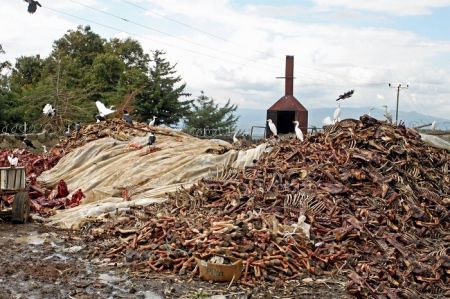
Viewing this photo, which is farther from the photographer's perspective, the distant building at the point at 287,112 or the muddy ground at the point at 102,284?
the distant building at the point at 287,112

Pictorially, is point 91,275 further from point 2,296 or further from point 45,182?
point 45,182

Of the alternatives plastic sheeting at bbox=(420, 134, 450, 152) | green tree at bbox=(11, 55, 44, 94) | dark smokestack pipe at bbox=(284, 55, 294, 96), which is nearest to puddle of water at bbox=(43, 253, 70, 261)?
plastic sheeting at bbox=(420, 134, 450, 152)

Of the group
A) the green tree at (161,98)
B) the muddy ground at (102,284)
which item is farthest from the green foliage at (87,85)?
the muddy ground at (102,284)

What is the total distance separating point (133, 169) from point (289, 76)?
55.6 feet

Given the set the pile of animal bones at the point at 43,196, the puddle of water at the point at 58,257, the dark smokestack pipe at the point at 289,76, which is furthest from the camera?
the dark smokestack pipe at the point at 289,76

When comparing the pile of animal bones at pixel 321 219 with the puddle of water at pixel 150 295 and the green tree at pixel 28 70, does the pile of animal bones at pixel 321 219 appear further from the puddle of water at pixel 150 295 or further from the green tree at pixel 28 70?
the green tree at pixel 28 70

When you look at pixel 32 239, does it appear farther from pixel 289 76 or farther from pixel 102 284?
pixel 289 76

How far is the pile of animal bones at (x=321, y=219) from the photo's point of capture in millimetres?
6473

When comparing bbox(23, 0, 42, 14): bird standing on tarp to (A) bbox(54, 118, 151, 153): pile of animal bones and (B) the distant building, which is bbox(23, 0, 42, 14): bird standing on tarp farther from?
(B) the distant building

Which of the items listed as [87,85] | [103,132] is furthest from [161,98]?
[103,132]

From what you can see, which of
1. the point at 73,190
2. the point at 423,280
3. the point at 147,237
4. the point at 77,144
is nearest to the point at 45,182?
the point at 73,190

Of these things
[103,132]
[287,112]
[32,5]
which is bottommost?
[103,132]

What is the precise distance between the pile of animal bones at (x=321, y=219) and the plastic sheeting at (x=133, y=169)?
2.63ft

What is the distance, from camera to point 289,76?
27500mm
